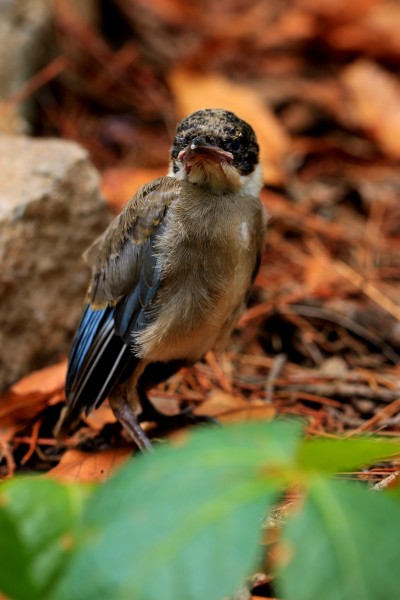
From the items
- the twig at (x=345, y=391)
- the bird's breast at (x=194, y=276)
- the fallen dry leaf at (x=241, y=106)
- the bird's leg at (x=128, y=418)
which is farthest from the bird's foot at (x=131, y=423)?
the fallen dry leaf at (x=241, y=106)

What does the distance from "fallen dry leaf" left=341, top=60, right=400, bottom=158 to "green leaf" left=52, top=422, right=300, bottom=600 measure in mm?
4573

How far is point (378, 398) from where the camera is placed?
338cm

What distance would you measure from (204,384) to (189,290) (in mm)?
1007

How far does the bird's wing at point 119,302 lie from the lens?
2.86 metres

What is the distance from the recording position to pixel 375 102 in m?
5.67

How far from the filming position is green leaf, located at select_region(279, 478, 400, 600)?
101 cm

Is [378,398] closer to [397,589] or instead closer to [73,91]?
[397,589]

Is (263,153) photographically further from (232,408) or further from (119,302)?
(119,302)

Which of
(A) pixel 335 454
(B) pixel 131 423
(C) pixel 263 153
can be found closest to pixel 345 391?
(B) pixel 131 423

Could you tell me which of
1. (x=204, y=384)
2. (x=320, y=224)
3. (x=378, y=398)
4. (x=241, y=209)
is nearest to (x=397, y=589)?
(x=241, y=209)

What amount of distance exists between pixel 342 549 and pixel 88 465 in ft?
6.14

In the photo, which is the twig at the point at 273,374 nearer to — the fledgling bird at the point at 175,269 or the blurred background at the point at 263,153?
the blurred background at the point at 263,153

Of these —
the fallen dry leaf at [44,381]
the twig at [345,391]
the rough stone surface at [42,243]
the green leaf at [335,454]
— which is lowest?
the twig at [345,391]

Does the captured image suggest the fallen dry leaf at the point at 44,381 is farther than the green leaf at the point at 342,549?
Yes
